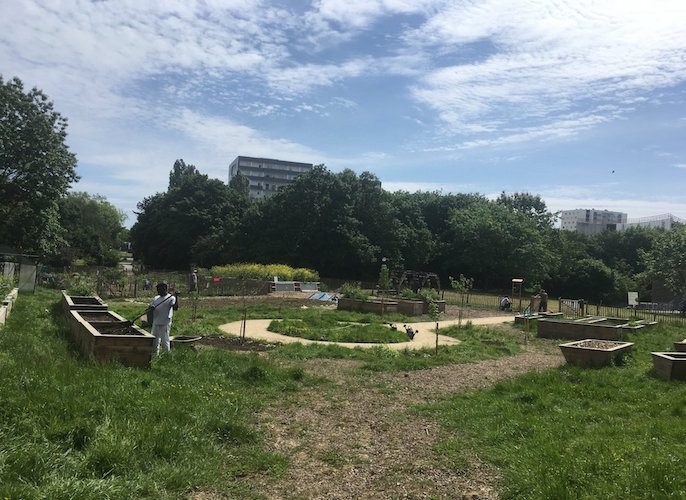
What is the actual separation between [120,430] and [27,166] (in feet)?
96.6

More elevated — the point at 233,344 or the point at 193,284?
the point at 193,284

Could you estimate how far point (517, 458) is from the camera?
17.1ft

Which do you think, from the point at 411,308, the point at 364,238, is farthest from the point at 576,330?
the point at 364,238

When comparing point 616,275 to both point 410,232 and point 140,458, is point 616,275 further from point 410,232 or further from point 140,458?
point 140,458

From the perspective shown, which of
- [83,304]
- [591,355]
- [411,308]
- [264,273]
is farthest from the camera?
[264,273]

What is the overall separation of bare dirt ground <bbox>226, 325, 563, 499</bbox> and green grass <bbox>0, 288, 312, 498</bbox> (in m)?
0.33

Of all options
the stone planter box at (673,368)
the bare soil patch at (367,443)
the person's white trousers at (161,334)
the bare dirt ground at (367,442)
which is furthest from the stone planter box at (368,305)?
the person's white trousers at (161,334)

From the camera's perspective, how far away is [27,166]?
2861cm

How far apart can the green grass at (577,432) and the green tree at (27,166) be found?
95.6ft

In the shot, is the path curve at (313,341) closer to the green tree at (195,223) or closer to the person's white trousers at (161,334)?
the person's white trousers at (161,334)

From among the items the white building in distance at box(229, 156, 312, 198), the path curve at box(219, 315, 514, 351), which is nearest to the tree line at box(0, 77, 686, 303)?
the path curve at box(219, 315, 514, 351)

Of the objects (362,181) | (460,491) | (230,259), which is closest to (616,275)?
(362,181)

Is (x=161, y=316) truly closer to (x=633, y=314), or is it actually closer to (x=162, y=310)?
(x=162, y=310)

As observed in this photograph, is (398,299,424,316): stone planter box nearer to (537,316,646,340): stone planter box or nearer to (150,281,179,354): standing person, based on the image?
(537,316,646,340): stone planter box
